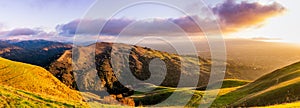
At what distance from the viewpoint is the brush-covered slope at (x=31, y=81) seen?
32400mm

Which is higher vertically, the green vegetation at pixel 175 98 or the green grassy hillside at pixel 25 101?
the green grassy hillside at pixel 25 101

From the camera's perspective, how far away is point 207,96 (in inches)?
2191

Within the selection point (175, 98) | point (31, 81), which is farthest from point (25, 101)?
point (175, 98)

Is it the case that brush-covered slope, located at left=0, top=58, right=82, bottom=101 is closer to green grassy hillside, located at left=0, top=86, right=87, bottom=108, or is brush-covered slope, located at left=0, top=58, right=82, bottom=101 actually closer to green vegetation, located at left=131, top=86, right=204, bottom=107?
green grassy hillside, located at left=0, top=86, right=87, bottom=108

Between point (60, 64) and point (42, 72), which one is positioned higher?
point (42, 72)

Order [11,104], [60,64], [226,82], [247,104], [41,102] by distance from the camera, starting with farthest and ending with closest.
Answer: [60,64] → [226,82] → [247,104] → [41,102] → [11,104]

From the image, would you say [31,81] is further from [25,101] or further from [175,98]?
[175,98]

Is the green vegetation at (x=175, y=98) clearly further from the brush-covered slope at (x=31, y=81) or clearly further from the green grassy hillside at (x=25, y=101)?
the green grassy hillside at (x=25, y=101)

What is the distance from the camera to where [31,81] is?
34.8 metres

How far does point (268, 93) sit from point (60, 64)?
499 ft

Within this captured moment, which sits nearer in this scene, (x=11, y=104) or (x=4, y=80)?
(x=11, y=104)

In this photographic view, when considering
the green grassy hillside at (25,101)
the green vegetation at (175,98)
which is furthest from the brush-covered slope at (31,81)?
the green vegetation at (175,98)

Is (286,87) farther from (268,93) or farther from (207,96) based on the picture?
(207,96)

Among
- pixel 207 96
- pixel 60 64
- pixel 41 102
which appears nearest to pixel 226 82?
pixel 207 96
